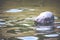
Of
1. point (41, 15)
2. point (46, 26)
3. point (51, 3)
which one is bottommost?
point (46, 26)

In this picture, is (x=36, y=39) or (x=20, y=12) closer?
(x=36, y=39)

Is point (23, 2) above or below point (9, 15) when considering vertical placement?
above

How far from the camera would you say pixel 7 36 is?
2023mm

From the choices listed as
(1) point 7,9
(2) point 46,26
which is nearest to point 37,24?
(2) point 46,26

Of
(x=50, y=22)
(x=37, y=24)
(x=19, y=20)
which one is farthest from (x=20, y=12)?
(x=50, y=22)

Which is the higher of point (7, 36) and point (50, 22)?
point (50, 22)

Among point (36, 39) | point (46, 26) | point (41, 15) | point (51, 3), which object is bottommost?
point (36, 39)

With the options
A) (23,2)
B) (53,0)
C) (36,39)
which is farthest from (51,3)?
(36,39)

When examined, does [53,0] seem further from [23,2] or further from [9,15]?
[9,15]

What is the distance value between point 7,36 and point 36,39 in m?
0.36

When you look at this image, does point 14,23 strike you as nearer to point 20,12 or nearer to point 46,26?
point 20,12

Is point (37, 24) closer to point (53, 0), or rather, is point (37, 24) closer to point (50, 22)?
point (50, 22)

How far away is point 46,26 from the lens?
6.91ft

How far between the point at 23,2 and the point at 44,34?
1.70 feet
